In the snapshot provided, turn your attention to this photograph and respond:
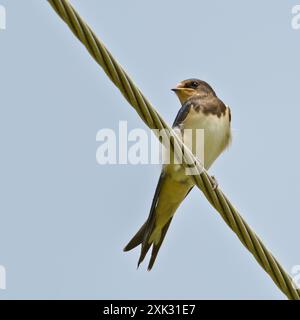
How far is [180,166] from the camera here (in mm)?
4734

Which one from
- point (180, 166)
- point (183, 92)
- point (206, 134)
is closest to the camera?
point (180, 166)

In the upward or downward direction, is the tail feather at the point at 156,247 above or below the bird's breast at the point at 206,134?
below

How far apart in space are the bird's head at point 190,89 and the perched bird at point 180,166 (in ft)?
0.80

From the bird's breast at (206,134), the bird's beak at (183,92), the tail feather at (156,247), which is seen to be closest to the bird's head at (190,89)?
the bird's beak at (183,92)

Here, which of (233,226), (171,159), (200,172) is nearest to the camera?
(233,226)

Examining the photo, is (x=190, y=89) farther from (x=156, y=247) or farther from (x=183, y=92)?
(x=156, y=247)

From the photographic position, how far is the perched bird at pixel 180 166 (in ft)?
15.8

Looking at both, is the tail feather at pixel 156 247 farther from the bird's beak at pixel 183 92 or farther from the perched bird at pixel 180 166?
the bird's beak at pixel 183 92

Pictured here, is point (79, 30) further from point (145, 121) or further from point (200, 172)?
point (200, 172)

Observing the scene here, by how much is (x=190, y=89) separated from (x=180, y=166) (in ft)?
3.21

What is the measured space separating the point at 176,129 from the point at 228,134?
31 centimetres

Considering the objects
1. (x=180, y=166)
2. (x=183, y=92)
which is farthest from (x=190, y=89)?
(x=180, y=166)

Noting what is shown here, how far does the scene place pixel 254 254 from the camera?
291 centimetres

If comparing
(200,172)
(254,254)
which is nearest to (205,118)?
(200,172)
